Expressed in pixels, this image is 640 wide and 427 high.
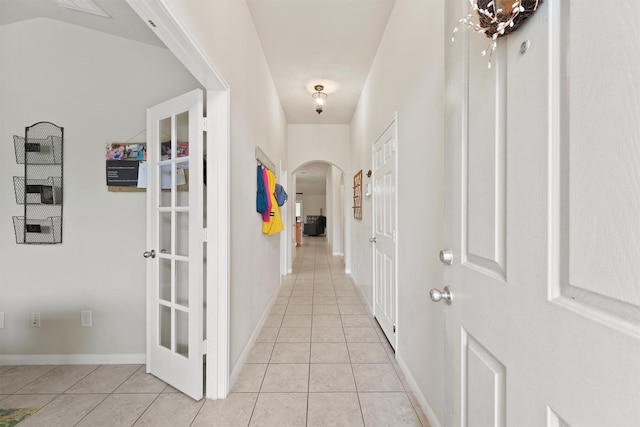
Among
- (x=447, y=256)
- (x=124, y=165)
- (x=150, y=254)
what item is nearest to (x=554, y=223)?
(x=447, y=256)

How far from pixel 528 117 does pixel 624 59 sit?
0.58 ft

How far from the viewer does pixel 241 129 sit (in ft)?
7.31

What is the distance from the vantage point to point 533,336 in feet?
1.82

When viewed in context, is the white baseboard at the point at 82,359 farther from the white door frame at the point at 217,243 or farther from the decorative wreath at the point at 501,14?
the decorative wreath at the point at 501,14

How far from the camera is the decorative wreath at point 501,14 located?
0.56 meters

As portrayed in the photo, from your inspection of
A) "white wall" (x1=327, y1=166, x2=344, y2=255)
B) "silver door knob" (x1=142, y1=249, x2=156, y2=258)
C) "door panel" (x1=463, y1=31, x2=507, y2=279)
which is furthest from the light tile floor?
"white wall" (x1=327, y1=166, x2=344, y2=255)

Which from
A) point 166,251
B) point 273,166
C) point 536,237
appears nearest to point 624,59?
point 536,237

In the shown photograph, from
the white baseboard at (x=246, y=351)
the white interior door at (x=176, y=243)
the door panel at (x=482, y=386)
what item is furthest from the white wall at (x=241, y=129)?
the door panel at (x=482, y=386)

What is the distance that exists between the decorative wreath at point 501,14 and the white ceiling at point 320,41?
213 centimetres

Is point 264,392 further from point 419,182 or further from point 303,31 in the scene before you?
point 303,31

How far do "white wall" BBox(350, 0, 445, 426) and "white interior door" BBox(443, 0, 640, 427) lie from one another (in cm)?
75

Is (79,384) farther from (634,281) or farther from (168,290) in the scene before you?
(634,281)

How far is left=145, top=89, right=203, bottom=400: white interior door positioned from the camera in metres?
1.80

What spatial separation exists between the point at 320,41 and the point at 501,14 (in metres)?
2.69
